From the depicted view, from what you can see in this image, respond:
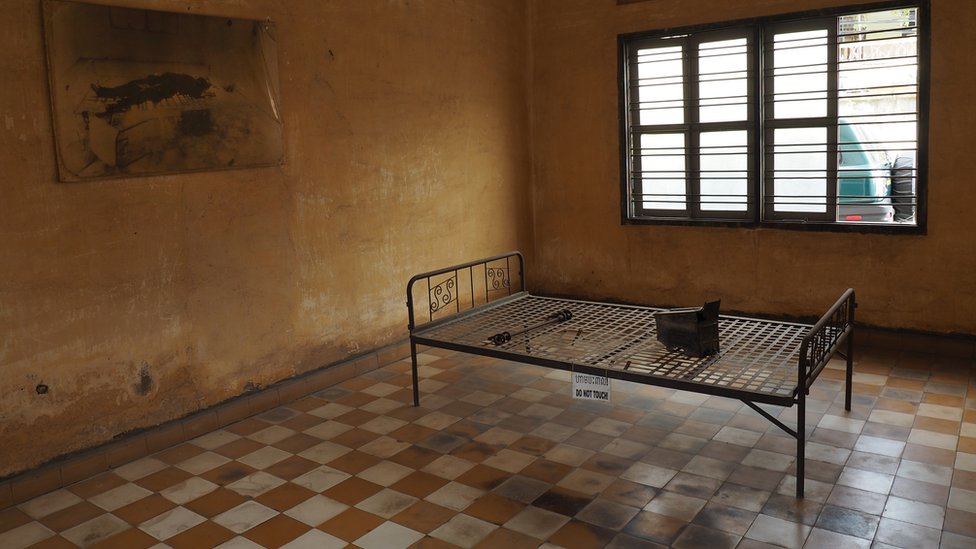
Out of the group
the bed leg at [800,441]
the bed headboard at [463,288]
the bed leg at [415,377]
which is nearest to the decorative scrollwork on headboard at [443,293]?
the bed headboard at [463,288]

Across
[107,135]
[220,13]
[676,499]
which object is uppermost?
[220,13]

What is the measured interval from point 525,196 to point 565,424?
328 cm

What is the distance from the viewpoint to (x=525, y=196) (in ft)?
24.8

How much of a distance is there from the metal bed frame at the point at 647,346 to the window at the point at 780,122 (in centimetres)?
106

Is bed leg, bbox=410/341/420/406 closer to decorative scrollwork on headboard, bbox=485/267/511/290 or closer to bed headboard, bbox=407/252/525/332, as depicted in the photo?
bed headboard, bbox=407/252/525/332

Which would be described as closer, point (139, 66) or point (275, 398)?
point (139, 66)

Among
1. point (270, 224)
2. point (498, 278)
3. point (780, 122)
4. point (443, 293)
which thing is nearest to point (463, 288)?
point (443, 293)

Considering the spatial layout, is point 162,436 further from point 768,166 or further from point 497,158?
point 768,166

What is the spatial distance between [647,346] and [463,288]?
8.33ft

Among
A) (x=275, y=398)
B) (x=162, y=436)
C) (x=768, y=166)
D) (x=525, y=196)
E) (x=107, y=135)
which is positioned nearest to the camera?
(x=107, y=135)

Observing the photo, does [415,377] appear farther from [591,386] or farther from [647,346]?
[647,346]

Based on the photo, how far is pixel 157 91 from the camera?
4.43 m

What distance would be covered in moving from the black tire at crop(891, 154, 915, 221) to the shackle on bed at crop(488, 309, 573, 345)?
2645 millimetres

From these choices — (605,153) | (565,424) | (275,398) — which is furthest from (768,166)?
(275,398)
